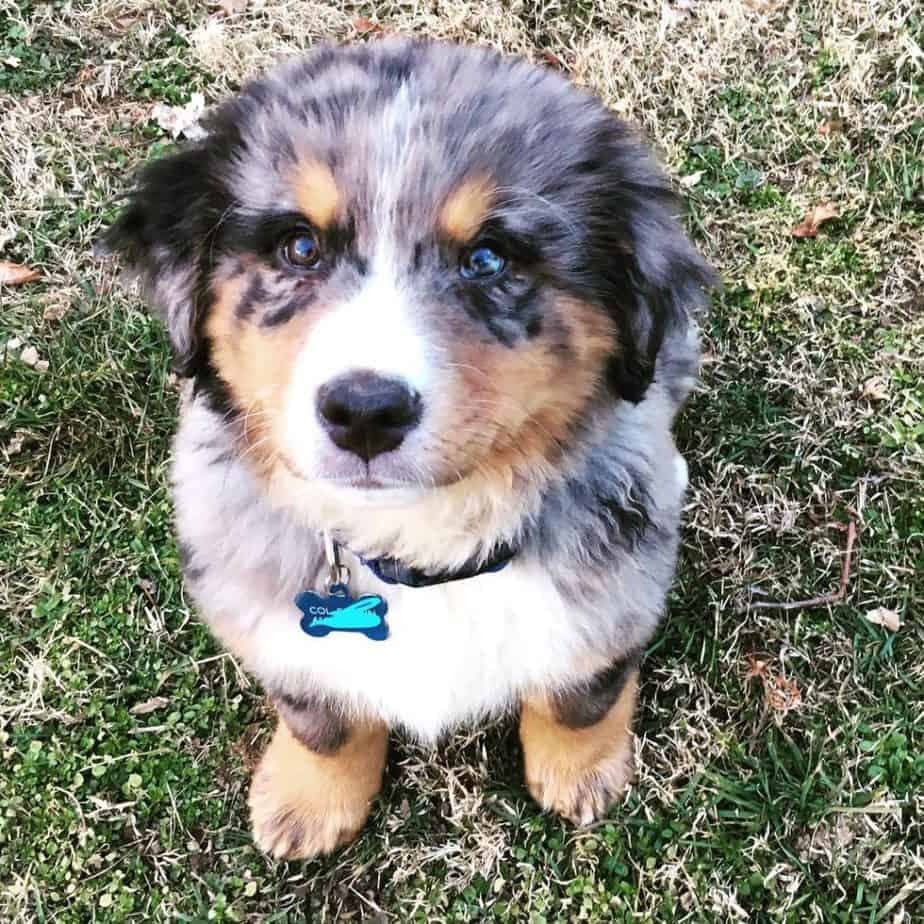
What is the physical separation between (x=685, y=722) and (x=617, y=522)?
3.49 ft

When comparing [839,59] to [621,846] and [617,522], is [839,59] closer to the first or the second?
[617,522]

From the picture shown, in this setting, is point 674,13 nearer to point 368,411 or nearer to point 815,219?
point 815,219

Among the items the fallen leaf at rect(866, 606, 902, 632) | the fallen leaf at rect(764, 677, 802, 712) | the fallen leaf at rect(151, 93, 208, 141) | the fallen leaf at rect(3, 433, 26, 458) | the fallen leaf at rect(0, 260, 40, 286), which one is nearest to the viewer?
the fallen leaf at rect(764, 677, 802, 712)


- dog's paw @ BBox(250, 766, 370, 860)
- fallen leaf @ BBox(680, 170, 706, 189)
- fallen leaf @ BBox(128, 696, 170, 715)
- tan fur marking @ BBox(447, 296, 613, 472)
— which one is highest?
tan fur marking @ BBox(447, 296, 613, 472)

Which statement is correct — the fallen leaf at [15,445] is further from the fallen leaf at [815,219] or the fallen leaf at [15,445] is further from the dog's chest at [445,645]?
the fallen leaf at [815,219]

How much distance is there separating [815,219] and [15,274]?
2.96 meters

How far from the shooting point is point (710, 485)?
3768 millimetres

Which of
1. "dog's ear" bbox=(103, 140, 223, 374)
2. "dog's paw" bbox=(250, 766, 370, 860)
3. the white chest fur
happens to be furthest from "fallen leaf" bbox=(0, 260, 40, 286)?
"dog's paw" bbox=(250, 766, 370, 860)

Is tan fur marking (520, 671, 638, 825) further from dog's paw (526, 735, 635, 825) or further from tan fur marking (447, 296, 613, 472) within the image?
tan fur marking (447, 296, 613, 472)

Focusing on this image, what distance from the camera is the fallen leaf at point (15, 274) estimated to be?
13.7 ft

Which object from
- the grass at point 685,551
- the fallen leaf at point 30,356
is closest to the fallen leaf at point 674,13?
the grass at point 685,551

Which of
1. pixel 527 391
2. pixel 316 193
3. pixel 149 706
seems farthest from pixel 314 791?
pixel 316 193

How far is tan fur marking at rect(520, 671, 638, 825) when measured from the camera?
10.3 ft

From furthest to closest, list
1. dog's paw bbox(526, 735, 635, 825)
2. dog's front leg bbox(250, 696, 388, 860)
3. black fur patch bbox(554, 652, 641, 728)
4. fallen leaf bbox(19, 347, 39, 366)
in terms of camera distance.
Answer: fallen leaf bbox(19, 347, 39, 366), dog's paw bbox(526, 735, 635, 825), dog's front leg bbox(250, 696, 388, 860), black fur patch bbox(554, 652, 641, 728)
